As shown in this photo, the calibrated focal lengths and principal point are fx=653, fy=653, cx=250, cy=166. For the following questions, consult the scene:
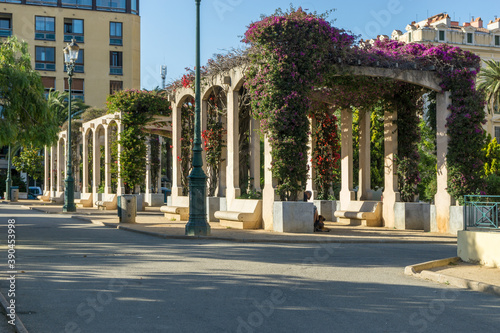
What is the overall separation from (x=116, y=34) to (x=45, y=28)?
7724mm

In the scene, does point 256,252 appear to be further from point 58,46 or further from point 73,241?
point 58,46

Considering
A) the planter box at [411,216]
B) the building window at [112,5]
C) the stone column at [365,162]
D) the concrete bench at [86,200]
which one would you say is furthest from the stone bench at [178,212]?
the building window at [112,5]

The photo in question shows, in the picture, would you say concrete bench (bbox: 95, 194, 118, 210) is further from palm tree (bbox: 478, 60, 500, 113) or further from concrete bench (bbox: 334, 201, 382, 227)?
palm tree (bbox: 478, 60, 500, 113)

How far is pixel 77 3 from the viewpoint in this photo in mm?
72875

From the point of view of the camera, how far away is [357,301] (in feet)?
26.2

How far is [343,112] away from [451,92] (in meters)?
4.78

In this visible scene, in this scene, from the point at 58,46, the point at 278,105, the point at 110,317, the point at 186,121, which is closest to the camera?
the point at 110,317

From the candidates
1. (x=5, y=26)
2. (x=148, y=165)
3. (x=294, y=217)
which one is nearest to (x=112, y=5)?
(x=5, y=26)

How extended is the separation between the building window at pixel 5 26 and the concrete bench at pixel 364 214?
5726 centimetres

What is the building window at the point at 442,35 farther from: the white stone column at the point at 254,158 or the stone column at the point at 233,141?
the stone column at the point at 233,141

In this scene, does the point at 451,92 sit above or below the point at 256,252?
above

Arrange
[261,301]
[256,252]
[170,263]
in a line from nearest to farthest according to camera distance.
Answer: [261,301] < [170,263] < [256,252]

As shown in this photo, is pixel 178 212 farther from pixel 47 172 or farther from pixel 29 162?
pixel 29 162

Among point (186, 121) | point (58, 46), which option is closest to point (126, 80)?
point (58, 46)
